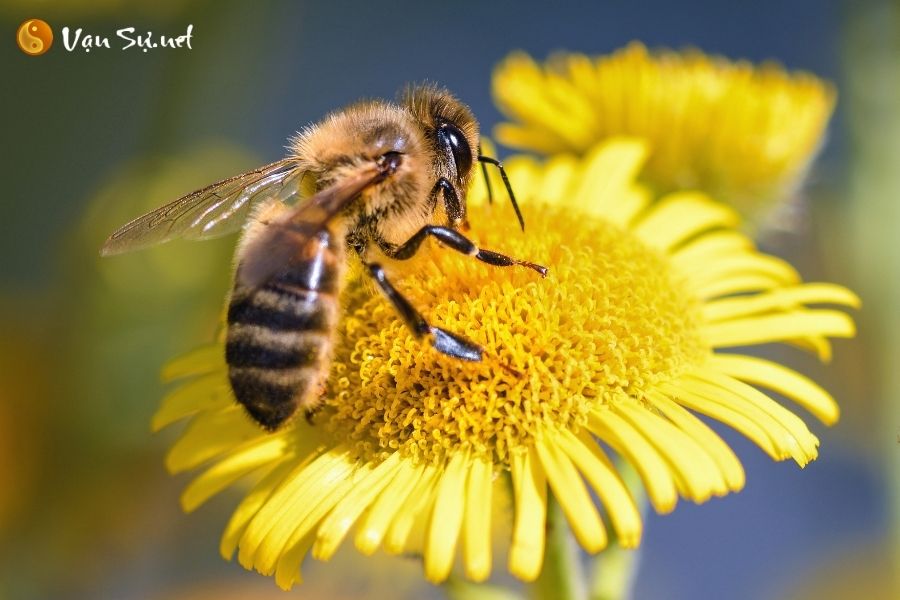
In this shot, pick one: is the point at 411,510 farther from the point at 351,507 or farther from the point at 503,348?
the point at 503,348

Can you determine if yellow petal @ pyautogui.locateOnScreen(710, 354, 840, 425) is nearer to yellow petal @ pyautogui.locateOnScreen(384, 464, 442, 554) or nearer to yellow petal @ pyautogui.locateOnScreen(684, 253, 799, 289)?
yellow petal @ pyautogui.locateOnScreen(684, 253, 799, 289)

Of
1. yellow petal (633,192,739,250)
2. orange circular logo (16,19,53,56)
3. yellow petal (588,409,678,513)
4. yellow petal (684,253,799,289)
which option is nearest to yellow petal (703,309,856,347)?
yellow petal (684,253,799,289)

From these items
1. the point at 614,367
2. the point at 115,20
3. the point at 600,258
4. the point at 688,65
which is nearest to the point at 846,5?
the point at 688,65

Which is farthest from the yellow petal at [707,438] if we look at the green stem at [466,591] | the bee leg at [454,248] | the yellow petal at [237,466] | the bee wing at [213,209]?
the bee wing at [213,209]

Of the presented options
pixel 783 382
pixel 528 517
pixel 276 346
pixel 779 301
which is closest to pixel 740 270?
pixel 779 301

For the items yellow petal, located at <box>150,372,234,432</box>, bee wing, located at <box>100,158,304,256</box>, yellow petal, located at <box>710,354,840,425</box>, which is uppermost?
bee wing, located at <box>100,158,304,256</box>
